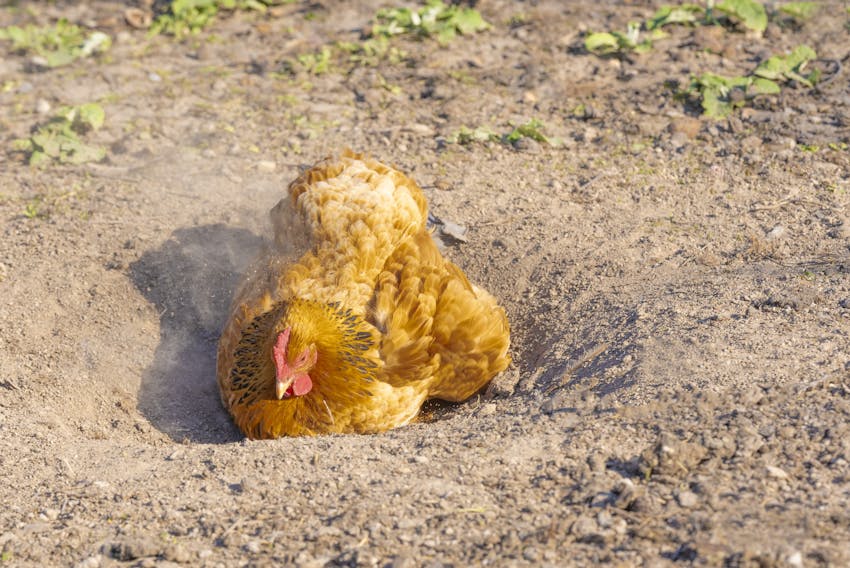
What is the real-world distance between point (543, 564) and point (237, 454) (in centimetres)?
142

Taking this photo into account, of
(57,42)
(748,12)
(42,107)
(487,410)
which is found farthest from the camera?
(57,42)

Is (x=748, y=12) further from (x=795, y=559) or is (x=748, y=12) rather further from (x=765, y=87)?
(x=795, y=559)

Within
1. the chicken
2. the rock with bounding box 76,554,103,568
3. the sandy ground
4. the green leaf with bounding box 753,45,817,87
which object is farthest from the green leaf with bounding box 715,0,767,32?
the rock with bounding box 76,554,103,568

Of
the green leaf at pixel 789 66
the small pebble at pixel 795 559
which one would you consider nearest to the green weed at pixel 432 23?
the green leaf at pixel 789 66

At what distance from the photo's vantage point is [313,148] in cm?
618

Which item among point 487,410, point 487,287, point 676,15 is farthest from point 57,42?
point 487,410

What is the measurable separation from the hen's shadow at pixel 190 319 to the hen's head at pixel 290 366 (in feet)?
2.41

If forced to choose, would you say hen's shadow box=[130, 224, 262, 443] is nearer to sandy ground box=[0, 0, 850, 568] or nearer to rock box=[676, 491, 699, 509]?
sandy ground box=[0, 0, 850, 568]

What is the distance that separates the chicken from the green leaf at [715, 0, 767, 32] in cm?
350

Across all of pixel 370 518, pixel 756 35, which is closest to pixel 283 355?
pixel 370 518

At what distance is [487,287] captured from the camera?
4992mm

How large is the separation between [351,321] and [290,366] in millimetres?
467

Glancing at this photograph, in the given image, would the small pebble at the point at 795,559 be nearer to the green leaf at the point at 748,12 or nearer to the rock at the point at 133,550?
the rock at the point at 133,550

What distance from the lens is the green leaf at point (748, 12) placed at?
674 cm
